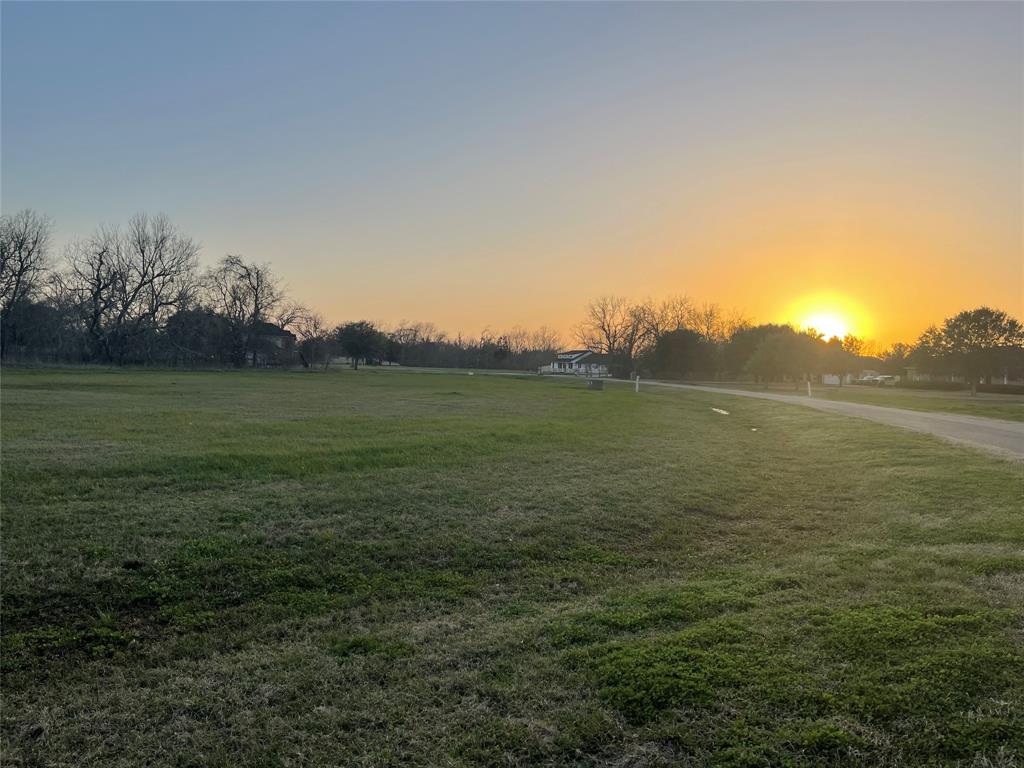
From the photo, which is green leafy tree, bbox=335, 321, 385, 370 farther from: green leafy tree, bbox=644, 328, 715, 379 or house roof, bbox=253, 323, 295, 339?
green leafy tree, bbox=644, 328, 715, 379

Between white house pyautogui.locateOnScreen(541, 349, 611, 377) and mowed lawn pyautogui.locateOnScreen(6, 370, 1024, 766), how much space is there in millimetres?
97051

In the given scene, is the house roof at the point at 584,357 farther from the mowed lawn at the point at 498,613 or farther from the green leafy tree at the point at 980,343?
the mowed lawn at the point at 498,613

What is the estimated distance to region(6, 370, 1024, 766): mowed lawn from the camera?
10.5ft

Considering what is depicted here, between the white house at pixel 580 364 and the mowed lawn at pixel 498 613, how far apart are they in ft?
318

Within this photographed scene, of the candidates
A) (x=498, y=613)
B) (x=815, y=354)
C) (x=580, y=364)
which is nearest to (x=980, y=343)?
(x=815, y=354)

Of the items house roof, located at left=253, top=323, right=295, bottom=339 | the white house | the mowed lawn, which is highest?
house roof, located at left=253, top=323, right=295, bottom=339

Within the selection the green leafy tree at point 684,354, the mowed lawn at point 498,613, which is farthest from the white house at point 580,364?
the mowed lawn at point 498,613

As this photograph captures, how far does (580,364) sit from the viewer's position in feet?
389

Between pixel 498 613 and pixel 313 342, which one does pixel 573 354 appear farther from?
pixel 498 613

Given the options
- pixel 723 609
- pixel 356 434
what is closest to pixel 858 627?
pixel 723 609

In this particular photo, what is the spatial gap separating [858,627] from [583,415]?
18.4m

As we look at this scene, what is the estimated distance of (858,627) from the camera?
4230 millimetres

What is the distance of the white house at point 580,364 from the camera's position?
10900 cm

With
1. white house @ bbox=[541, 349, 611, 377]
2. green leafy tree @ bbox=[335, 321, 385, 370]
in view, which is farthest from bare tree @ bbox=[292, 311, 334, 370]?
white house @ bbox=[541, 349, 611, 377]
